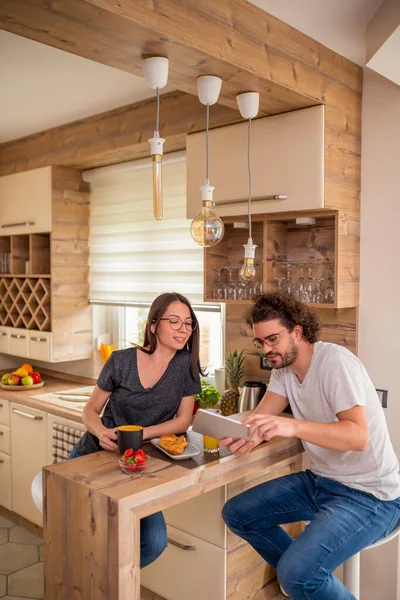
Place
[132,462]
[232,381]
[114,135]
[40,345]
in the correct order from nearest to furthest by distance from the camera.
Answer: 1. [132,462]
2. [232,381]
3. [114,135]
4. [40,345]

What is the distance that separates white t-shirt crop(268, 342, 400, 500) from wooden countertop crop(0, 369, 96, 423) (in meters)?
1.62

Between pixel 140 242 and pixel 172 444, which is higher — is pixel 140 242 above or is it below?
above

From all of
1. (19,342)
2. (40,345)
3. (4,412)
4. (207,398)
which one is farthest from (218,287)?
(19,342)

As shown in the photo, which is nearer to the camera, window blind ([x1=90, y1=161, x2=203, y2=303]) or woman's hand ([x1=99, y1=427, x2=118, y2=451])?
woman's hand ([x1=99, y1=427, x2=118, y2=451])

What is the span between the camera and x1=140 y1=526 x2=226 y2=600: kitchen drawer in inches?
98.0

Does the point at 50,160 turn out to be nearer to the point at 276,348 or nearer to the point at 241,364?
the point at 241,364

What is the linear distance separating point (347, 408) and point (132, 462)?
2.53ft

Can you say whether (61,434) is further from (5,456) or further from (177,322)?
(177,322)

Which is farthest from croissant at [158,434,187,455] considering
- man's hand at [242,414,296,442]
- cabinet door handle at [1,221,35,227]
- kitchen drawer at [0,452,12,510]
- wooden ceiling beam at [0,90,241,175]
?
cabinet door handle at [1,221,35,227]

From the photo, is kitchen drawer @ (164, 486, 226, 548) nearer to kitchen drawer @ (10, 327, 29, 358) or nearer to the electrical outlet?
the electrical outlet

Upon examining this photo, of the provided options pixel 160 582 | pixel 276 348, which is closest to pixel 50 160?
pixel 276 348

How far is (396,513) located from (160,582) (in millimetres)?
1212

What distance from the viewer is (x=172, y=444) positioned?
7.15 feet

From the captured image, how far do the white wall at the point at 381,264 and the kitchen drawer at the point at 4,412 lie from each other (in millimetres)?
2402
